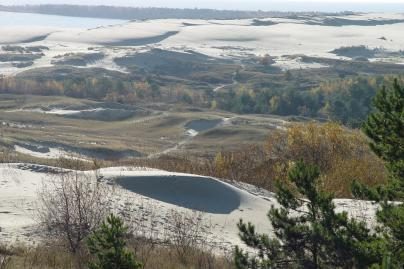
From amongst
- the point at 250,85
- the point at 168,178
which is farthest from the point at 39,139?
the point at 250,85

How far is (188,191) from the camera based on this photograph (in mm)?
17969

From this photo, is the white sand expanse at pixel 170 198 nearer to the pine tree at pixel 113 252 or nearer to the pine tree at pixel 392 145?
the pine tree at pixel 392 145

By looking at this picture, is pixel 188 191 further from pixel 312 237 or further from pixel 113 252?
pixel 113 252

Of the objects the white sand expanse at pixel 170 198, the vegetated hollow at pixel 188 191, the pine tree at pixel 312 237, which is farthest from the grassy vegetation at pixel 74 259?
the vegetated hollow at pixel 188 191

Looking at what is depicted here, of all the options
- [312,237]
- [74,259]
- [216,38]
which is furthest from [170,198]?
[216,38]

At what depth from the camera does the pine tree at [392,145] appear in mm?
7762

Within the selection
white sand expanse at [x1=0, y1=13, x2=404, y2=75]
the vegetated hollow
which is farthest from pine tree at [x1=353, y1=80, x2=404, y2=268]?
white sand expanse at [x1=0, y1=13, x2=404, y2=75]

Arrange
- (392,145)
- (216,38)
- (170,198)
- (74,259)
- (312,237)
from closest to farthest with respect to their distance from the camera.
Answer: (392,145) < (312,237) < (74,259) < (170,198) < (216,38)

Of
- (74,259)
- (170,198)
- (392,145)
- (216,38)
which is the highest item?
(392,145)

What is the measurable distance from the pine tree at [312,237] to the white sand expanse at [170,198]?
508cm

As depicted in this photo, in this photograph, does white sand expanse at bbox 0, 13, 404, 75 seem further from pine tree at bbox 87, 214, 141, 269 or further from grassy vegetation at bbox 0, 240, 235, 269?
pine tree at bbox 87, 214, 141, 269

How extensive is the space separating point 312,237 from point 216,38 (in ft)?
451

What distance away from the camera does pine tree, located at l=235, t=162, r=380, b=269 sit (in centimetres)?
850

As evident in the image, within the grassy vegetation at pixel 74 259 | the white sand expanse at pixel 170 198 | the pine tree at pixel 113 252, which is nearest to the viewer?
the pine tree at pixel 113 252
